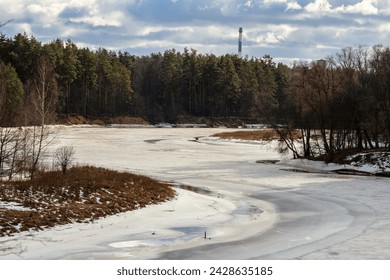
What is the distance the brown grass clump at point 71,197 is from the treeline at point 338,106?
27.5m

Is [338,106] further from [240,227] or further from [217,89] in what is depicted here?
[217,89]

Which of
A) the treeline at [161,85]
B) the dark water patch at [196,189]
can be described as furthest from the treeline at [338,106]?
the treeline at [161,85]

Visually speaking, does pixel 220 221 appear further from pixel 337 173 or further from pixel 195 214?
pixel 337 173

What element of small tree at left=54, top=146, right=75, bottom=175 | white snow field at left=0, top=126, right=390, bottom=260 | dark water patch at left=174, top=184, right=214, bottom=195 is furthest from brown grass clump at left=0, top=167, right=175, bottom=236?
dark water patch at left=174, top=184, right=214, bottom=195

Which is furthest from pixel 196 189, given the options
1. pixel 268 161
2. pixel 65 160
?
pixel 268 161

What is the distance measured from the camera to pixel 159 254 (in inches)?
524

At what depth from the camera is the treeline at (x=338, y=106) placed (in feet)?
154

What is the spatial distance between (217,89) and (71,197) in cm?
11741

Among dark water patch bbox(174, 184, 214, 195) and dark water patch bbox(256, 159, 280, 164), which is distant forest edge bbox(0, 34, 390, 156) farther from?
dark water patch bbox(174, 184, 214, 195)

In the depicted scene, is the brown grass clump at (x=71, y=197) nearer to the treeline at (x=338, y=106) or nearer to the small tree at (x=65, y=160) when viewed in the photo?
the small tree at (x=65, y=160)

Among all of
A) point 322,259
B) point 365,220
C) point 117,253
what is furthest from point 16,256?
point 365,220

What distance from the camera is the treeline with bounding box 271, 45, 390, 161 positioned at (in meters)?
46.9
